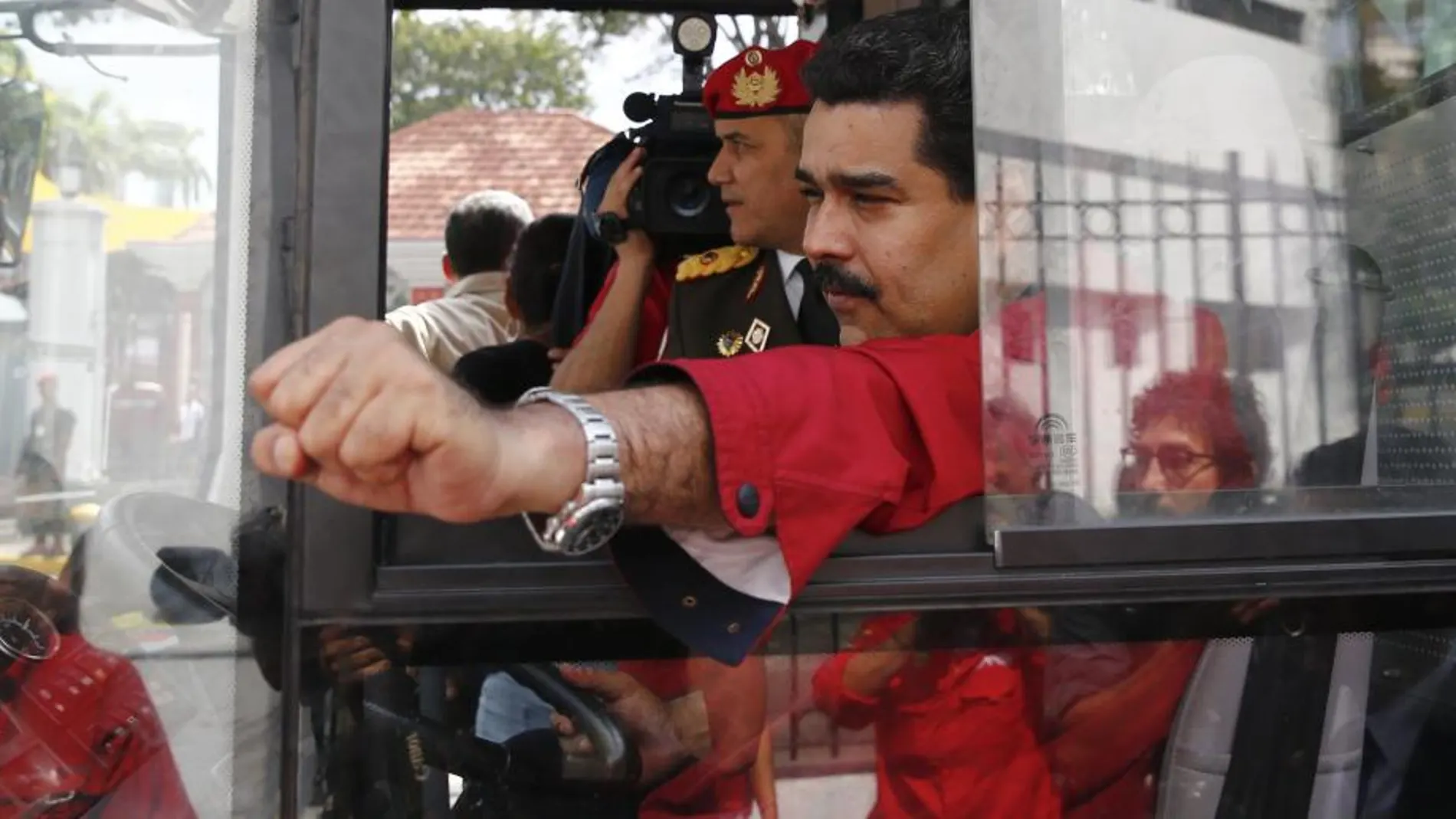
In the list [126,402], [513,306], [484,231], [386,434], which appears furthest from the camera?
[484,231]

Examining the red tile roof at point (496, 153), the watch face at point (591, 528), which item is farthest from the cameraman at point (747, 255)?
the red tile roof at point (496, 153)

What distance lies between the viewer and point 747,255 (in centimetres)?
232

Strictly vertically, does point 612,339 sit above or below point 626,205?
below

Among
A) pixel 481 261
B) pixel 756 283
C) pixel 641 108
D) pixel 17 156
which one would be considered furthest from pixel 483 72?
pixel 17 156

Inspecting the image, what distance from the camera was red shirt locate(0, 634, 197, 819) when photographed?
1.20 meters

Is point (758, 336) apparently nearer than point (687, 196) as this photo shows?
Yes

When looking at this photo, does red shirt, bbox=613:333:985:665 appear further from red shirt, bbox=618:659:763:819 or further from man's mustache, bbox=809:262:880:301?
man's mustache, bbox=809:262:880:301

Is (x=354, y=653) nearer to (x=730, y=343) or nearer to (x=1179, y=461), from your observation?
(x=1179, y=461)

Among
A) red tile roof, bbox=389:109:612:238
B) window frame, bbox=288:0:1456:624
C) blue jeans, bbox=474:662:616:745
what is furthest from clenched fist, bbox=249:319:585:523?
red tile roof, bbox=389:109:612:238

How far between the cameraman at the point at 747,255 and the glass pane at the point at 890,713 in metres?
1.00

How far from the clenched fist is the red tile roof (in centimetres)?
645

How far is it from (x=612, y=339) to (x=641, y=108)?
0.49m

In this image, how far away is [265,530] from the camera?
117cm

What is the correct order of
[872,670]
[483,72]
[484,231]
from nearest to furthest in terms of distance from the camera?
[872,670] < [484,231] < [483,72]
